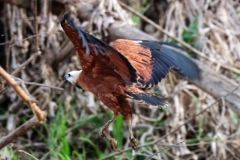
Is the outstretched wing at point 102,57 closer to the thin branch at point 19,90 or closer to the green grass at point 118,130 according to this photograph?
the thin branch at point 19,90

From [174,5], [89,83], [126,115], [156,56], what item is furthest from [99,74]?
[174,5]

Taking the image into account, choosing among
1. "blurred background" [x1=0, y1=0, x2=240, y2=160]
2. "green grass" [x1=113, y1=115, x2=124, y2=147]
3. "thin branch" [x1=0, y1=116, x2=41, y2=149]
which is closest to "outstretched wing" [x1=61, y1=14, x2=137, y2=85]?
"thin branch" [x1=0, y1=116, x2=41, y2=149]

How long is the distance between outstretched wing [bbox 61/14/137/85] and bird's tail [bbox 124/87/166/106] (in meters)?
0.05

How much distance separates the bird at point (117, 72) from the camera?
72.5 inches

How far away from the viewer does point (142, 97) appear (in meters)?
1.95

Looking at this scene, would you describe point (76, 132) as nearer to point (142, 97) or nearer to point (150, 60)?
point (150, 60)

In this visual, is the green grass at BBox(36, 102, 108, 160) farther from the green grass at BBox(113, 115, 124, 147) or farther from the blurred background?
the green grass at BBox(113, 115, 124, 147)

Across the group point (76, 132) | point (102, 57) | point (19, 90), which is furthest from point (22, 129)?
point (76, 132)

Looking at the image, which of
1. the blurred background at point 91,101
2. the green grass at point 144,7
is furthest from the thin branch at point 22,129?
the green grass at point 144,7

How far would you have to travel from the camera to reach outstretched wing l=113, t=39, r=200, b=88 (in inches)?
85.1

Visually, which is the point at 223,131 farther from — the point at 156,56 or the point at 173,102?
the point at 156,56

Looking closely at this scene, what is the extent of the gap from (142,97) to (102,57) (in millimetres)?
252

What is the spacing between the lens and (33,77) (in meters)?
3.62

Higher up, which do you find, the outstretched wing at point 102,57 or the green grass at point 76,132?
the outstretched wing at point 102,57
